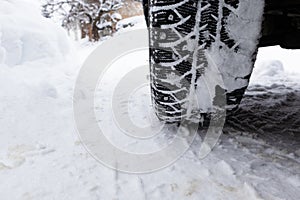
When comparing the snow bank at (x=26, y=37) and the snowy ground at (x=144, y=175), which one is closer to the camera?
the snowy ground at (x=144, y=175)

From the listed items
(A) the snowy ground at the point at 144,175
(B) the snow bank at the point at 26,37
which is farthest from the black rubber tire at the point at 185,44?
(B) the snow bank at the point at 26,37

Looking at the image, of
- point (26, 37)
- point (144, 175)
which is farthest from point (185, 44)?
point (26, 37)

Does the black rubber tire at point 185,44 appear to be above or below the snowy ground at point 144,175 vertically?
above

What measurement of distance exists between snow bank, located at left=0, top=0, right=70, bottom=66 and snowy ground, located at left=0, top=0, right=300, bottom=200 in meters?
0.40

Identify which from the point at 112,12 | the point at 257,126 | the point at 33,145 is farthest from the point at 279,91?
the point at 112,12

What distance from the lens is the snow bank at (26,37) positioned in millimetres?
1931

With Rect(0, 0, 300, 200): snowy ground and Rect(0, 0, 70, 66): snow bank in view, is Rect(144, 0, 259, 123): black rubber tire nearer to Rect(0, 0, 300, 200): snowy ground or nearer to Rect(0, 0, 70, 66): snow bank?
Rect(0, 0, 300, 200): snowy ground

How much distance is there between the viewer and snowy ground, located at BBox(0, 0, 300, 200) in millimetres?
671

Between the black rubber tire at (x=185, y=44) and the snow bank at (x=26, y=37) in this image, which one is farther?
the snow bank at (x=26, y=37)

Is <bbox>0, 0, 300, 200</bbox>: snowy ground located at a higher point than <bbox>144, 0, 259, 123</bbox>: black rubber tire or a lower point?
lower

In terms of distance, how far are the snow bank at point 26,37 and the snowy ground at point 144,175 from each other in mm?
397

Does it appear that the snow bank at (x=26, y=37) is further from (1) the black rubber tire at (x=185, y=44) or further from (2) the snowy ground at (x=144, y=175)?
(1) the black rubber tire at (x=185, y=44)

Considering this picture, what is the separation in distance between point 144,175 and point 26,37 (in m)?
1.85

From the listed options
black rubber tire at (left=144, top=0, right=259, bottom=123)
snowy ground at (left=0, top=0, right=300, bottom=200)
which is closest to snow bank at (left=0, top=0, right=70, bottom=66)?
snowy ground at (left=0, top=0, right=300, bottom=200)
